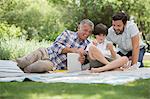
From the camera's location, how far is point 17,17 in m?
20.6

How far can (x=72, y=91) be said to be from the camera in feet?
11.7

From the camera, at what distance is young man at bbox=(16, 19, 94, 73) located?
18.2ft

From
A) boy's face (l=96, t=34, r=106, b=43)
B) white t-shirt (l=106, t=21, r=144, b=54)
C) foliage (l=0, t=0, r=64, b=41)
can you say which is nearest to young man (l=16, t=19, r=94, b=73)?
boy's face (l=96, t=34, r=106, b=43)

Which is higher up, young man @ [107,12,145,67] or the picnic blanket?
young man @ [107,12,145,67]

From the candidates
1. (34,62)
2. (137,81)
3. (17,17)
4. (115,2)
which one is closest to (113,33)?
(34,62)

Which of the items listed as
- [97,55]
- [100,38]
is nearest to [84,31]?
[100,38]

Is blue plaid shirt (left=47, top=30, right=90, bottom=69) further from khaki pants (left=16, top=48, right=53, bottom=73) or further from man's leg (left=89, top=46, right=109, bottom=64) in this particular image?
man's leg (left=89, top=46, right=109, bottom=64)

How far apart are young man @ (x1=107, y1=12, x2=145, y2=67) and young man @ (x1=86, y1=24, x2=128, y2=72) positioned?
13.2 inches

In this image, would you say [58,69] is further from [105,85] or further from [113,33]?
[105,85]

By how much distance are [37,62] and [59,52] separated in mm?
410

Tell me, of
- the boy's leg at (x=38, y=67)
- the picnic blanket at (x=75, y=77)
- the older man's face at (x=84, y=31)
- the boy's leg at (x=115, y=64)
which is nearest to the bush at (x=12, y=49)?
the boy's leg at (x=38, y=67)

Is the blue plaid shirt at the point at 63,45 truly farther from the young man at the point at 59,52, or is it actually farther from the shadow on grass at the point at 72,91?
the shadow on grass at the point at 72,91

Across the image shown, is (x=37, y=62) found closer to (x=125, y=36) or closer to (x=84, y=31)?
(x=84, y=31)

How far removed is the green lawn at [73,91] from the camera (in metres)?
3.30
